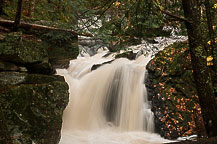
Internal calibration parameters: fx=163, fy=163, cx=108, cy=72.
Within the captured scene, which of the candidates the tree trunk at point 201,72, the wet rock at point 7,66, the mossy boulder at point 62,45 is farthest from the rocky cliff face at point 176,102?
the wet rock at point 7,66

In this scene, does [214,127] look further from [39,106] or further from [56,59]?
[56,59]

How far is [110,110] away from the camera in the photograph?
6832mm

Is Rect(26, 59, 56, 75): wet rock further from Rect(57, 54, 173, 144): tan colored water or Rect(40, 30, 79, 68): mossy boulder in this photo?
Rect(57, 54, 173, 144): tan colored water

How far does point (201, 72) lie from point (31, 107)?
135 inches

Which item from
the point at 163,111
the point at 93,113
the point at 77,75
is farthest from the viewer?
the point at 77,75

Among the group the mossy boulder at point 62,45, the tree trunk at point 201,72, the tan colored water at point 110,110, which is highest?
the mossy boulder at point 62,45

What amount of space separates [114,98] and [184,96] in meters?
2.83

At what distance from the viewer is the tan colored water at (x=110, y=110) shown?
5493 mm

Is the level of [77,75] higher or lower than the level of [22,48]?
lower

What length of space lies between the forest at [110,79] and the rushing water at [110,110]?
4 centimetres

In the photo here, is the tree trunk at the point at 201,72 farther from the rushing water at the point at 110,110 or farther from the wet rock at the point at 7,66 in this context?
the wet rock at the point at 7,66

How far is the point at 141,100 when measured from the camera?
21.4ft

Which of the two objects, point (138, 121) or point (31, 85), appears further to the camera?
point (138, 121)

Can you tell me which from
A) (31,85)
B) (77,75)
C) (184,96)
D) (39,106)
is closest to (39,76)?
(31,85)
